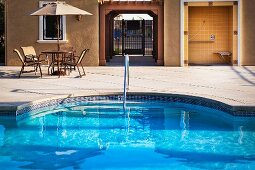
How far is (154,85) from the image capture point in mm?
14039

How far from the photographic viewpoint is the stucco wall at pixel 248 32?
66.3 feet

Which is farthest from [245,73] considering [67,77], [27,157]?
[27,157]

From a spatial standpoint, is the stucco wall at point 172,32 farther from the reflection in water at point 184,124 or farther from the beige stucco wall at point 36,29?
the reflection in water at point 184,124

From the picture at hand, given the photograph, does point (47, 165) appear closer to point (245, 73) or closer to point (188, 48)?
point (245, 73)

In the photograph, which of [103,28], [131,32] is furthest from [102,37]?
[131,32]

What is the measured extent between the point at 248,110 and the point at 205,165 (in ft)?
10.3

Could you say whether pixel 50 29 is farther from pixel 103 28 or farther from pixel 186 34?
pixel 186 34

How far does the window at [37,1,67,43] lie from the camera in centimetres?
2047

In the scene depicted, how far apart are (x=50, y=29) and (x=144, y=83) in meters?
7.62

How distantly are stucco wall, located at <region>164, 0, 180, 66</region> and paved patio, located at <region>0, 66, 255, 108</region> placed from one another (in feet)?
4.53

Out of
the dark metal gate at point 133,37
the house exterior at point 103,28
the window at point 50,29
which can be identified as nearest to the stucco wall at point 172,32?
the house exterior at point 103,28

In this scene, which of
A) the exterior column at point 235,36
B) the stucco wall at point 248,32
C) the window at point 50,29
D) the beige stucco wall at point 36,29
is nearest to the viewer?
the stucco wall at point 248,32

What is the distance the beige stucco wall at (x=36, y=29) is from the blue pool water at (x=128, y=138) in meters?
8.66

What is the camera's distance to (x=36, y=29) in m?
20.6
